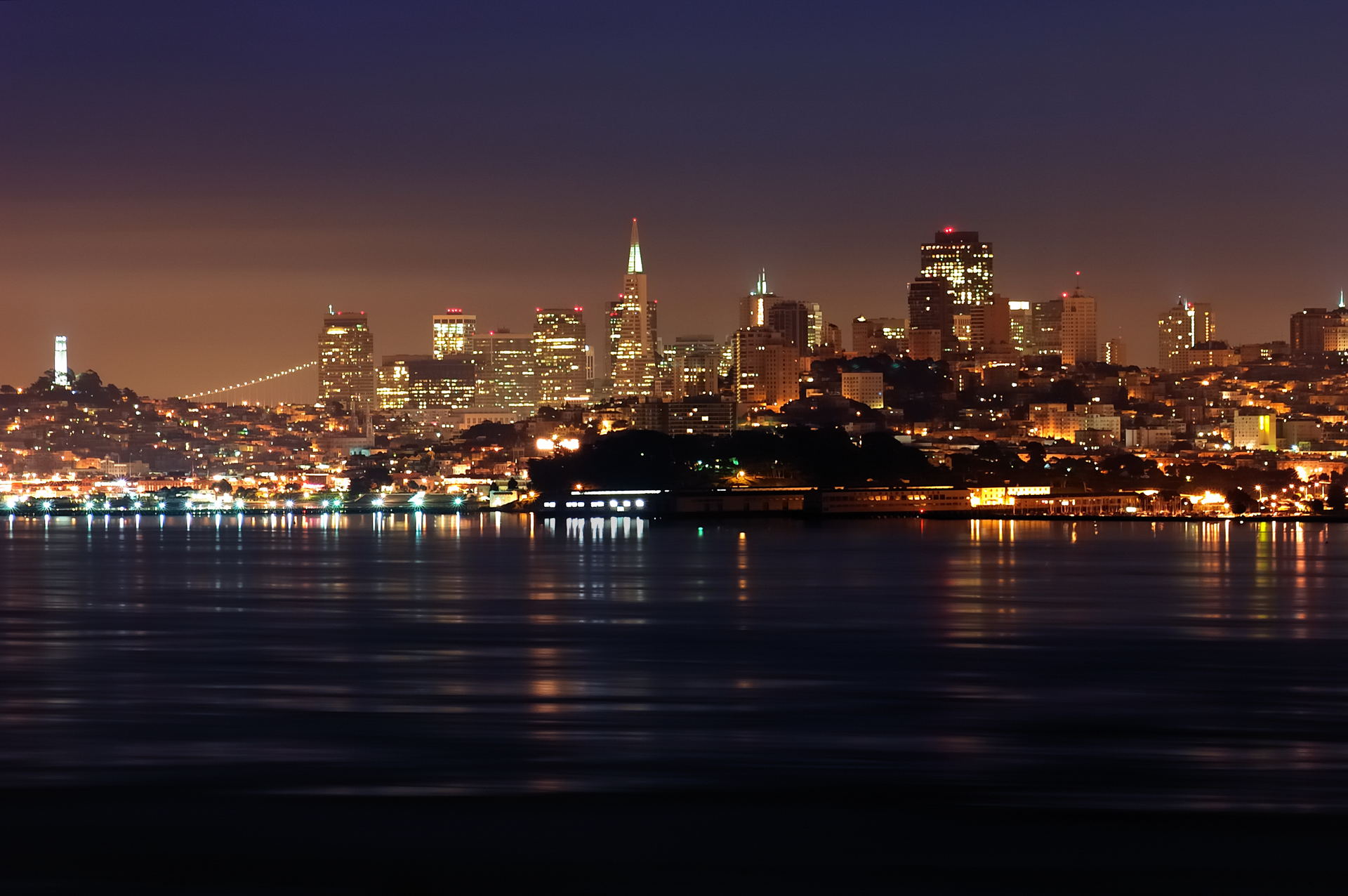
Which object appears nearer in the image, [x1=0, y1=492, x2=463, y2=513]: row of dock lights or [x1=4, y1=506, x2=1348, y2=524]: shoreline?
[x1=4, y1=506, x2=1348, y2=524]: shoreline

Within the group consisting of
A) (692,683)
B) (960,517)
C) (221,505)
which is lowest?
(692,683)

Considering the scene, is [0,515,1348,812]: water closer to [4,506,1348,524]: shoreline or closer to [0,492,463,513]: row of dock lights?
[4,506,1348,524]: shoreline

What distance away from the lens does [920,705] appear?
→ 819 inches

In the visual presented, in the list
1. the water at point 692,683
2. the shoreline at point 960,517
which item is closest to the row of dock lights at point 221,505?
the shoreline at point 960,517

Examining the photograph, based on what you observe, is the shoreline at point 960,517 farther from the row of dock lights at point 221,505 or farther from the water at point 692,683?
the water at point 692,683

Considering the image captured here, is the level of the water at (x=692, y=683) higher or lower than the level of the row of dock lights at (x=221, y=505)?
lower

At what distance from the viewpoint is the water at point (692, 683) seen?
15.7 metres

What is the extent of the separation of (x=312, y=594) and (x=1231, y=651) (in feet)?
69.1

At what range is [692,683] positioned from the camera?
23109mm

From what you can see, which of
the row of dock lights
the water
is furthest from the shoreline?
the water

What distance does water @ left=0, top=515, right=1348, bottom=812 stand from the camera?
15734 millimetres

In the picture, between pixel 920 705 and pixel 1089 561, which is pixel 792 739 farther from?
pixel 1089 561

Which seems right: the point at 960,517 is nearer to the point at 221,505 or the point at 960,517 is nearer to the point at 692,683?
the point at 221,505

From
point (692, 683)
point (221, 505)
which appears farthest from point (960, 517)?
point (692, 683)
